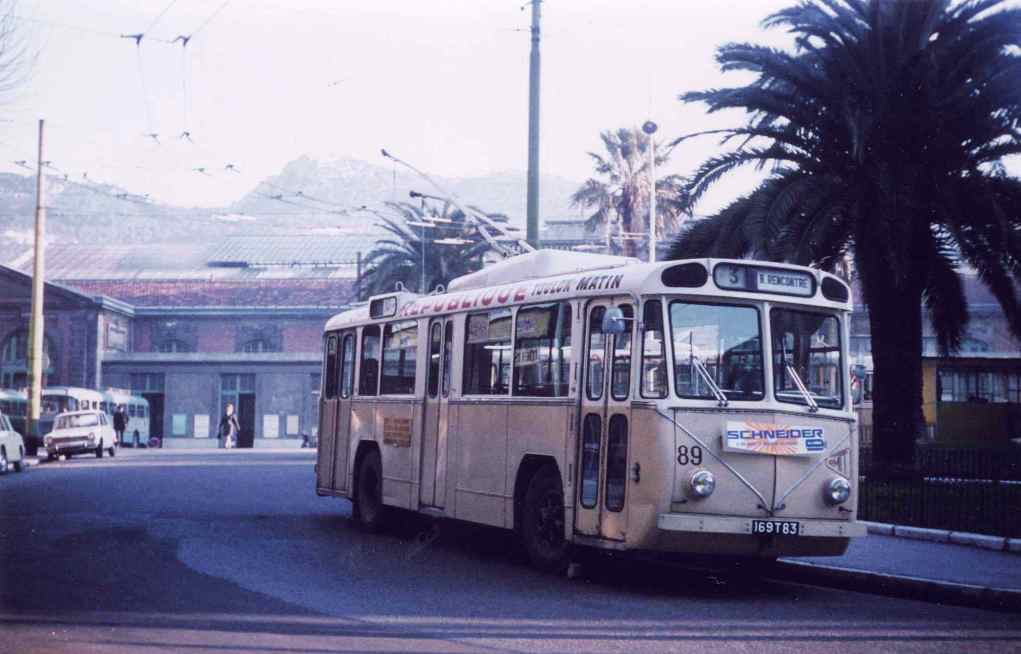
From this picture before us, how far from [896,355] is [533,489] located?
9.95 m

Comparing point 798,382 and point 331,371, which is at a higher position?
point 331,371

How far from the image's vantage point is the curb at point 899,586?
11.6 meters

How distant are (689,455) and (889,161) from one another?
10.8m

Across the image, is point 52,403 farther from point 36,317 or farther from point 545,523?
point 545,523

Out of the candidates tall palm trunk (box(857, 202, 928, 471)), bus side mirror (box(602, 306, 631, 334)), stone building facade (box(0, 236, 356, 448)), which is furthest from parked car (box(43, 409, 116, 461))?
bus side mirror (box(602, 306, 631, 334))

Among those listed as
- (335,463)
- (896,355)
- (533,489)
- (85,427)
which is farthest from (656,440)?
(85,427)

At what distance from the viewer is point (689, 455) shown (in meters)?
11.9

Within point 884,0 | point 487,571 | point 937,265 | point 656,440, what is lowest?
point 487,571

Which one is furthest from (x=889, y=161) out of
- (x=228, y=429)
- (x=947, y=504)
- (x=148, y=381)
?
(x=148, y=381)

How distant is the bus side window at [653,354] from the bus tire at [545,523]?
155 centimetres

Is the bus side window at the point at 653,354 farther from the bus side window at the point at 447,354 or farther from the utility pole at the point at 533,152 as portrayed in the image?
the utility pole at the point at 533,152

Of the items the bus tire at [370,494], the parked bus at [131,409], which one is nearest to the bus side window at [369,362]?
the bus tire at [370,494]

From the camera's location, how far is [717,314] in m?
12.4

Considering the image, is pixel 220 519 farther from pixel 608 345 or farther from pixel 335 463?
pixel 608 345
